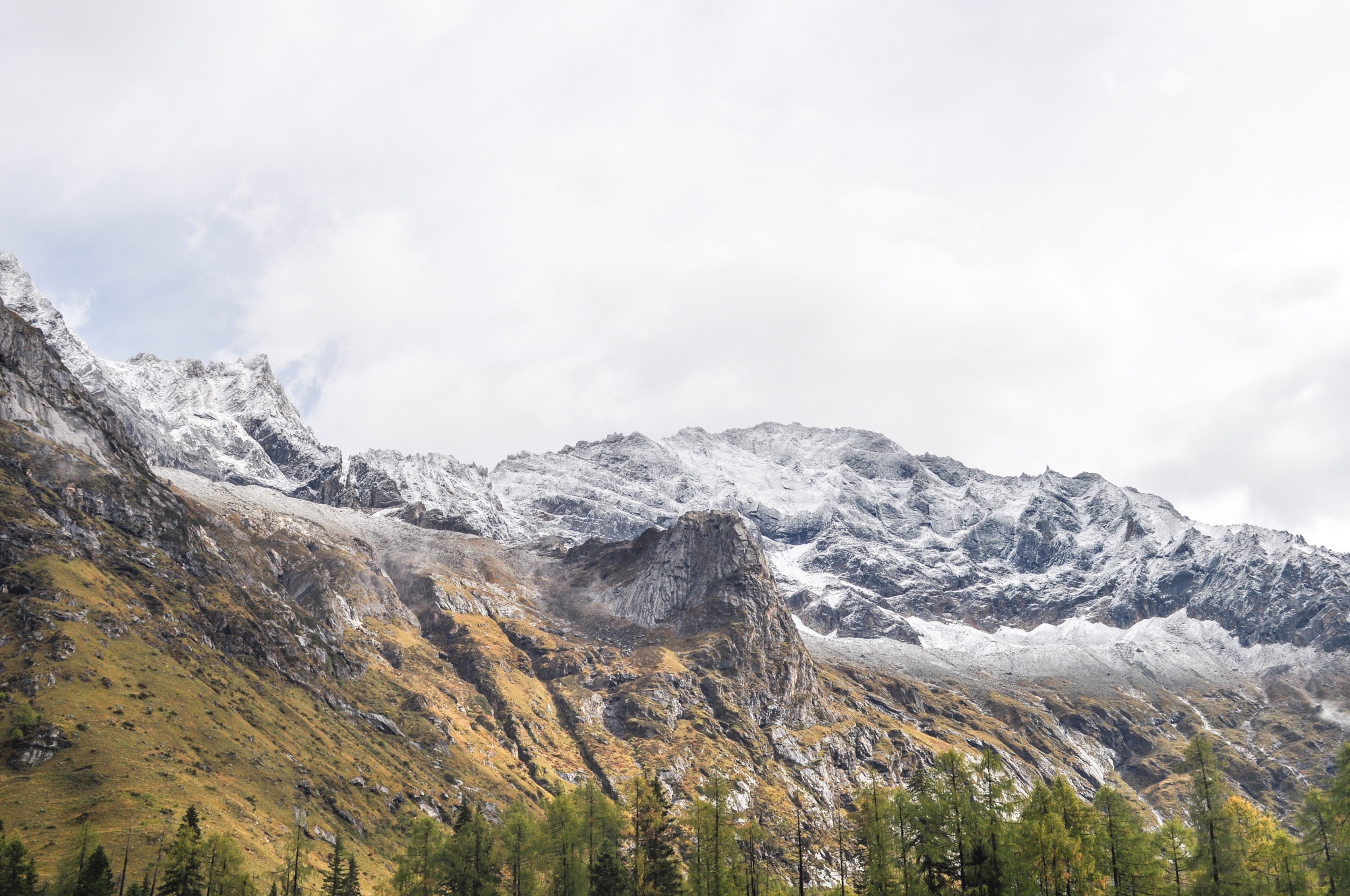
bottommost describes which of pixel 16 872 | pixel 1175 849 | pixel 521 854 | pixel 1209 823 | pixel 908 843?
pixel 16 872

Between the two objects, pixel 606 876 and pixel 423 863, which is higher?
pixel 423 863

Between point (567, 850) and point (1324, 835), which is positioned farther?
point (567, 850)

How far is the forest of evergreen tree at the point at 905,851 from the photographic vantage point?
72.1 metres

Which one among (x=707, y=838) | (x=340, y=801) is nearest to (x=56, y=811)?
(x=340, y=801)

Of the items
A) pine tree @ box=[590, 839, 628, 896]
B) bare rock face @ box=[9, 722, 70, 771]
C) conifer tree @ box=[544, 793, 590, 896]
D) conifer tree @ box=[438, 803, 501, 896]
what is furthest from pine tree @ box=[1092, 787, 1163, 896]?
bare rock face @ box=[9, 722, 70, 771]

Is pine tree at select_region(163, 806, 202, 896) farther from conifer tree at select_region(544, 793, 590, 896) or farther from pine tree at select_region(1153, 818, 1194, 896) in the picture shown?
pine tree at select_region(1153, 818, 1194, 896)

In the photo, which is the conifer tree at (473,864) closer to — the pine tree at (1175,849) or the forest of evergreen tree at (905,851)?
the forest of evergreen tree at (905,851)

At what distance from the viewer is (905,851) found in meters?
76.4

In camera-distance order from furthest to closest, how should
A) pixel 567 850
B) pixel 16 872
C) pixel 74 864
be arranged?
pixel 74 864
pixel 567 850
pixel 16 872

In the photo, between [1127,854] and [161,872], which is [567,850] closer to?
[161,872]

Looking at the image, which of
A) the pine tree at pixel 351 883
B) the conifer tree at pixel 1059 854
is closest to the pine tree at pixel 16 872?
the pine tree at pixel 351 883

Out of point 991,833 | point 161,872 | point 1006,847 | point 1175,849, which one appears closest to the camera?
point 1006,847

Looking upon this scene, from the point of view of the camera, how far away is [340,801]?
17250 cm

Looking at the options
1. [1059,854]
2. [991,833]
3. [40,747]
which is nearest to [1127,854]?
[1059,854]
